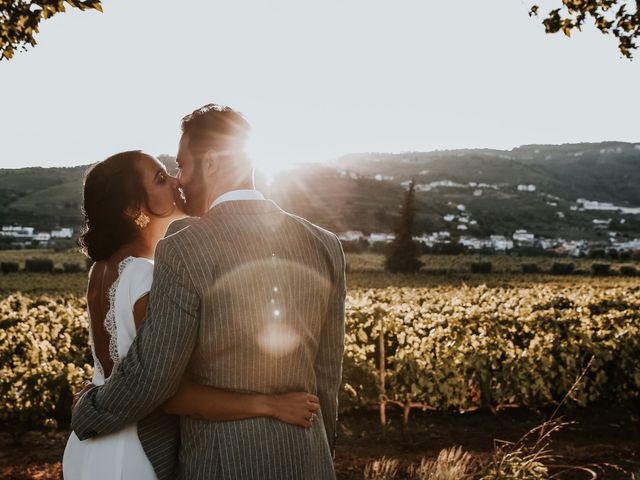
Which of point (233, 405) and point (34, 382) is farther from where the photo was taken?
point (34, 382)

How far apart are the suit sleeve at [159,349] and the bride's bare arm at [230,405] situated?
0.06 meters

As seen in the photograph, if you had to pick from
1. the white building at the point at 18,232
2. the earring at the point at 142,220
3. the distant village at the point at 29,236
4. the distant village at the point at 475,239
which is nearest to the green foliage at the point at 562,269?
the distant village at the point at 475,239

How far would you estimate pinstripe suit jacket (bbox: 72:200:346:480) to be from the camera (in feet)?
6.34

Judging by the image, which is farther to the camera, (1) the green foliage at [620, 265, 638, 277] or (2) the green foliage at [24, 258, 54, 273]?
(1) the green foliage at [620, 265, 638, 277]

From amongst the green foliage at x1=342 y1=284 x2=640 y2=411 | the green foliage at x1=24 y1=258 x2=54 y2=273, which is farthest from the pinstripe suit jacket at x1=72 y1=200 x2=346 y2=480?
the green foliage at x1=24 y1=258 x2=54 y2=273

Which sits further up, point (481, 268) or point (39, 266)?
point (39, 266)

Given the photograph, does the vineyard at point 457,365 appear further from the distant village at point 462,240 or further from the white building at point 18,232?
the white building at point 18,232

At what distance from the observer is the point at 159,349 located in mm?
1915

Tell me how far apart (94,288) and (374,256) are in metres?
82.1

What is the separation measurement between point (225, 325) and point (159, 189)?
81 cm

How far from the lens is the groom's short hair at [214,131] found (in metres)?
2.15

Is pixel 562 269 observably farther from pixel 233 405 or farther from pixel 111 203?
pixel 233 405

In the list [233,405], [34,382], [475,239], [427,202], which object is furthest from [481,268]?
[427,202]

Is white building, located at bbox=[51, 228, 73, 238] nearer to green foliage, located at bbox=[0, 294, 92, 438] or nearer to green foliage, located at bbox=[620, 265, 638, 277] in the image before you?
green foliage, located at bbox=[620, 265, 638, 277]
